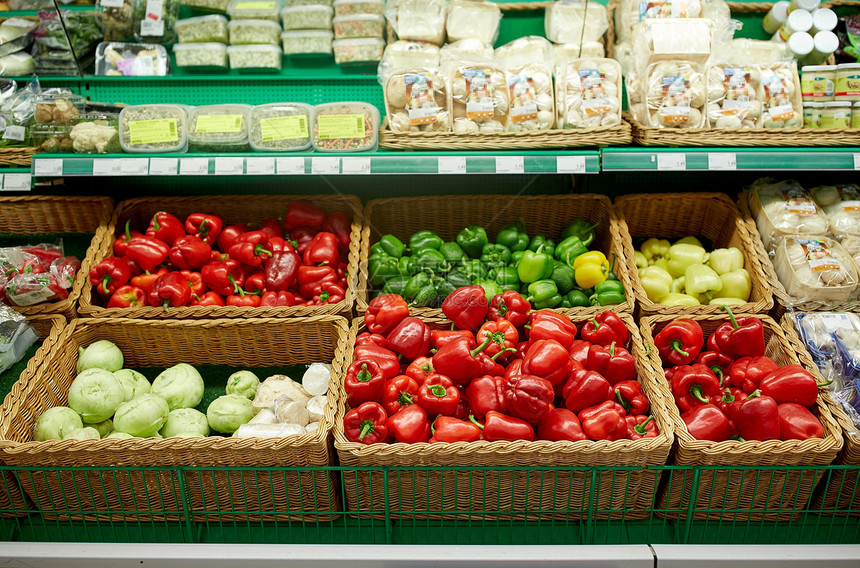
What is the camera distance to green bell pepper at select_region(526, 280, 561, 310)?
271cm

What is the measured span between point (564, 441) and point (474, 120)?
4.71 ft

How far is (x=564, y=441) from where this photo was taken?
1975mm

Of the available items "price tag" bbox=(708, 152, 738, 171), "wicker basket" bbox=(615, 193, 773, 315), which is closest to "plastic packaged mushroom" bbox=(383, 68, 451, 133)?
"wicker basket" bbox=(615, 193, 773, 315)

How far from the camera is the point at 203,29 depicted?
309 centimetres

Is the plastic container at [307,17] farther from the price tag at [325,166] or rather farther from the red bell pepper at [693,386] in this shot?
the red bell pepper at [693,386]

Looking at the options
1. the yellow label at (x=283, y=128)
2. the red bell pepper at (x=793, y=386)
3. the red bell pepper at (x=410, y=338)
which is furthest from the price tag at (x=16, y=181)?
the red bell pepper at (x=793, y=386)

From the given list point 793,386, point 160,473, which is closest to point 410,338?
point 160,473

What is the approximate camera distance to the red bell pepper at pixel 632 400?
2225 millimetres

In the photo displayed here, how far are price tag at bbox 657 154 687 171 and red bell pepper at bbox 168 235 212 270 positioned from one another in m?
2.08

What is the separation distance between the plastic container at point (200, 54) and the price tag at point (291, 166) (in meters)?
0.90

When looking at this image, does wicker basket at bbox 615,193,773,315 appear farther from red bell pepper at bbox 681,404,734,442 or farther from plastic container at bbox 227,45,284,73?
plastic container at bbox 227,45,284,73

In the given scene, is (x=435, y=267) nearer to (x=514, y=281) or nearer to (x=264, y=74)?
(x=514, y=281)

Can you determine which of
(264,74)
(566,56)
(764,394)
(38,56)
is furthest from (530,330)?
(38,56)

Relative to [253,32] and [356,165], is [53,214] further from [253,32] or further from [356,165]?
[356,165]
